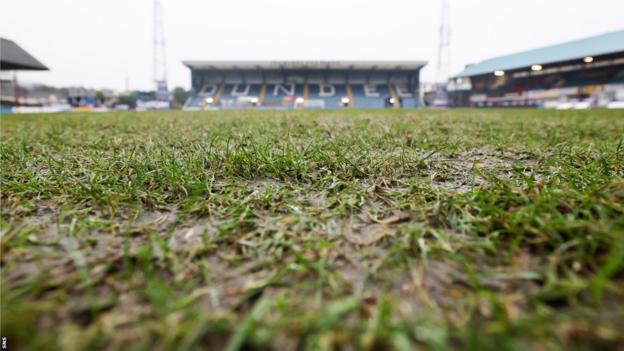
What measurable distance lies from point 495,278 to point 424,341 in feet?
0.95

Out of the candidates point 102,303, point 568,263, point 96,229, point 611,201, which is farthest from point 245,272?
point 611,201

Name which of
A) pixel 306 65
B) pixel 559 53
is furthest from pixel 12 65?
pixel 559 53

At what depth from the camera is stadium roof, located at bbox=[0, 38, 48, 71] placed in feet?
77.4

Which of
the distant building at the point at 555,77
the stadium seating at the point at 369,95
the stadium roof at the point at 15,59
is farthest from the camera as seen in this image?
the stadium seating at the point at 369,95

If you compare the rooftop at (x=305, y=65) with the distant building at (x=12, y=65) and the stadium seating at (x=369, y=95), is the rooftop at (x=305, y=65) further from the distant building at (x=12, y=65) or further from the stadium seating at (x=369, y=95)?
the distant building at (x=12, y=65)

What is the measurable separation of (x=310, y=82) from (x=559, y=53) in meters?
26.5

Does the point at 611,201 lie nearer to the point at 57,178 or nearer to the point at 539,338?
the point at 539,338

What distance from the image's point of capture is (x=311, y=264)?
0.79 metres

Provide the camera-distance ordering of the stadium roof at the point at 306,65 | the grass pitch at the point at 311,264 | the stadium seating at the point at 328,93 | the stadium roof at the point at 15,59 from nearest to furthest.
Answer: the grass pitch at the point at 311,264, the stadium roof at the point at 15,59, the stadium seating at the point at 328,93, the stadium roof at the point at 306,65

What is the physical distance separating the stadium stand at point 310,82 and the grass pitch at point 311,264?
36.6 m

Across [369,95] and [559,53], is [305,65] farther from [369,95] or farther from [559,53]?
[559,53]

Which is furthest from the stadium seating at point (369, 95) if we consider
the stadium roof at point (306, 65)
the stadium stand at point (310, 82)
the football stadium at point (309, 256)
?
the football stadium at point (309, 256)

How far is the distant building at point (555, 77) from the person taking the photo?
25875 mm

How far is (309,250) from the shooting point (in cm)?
89
